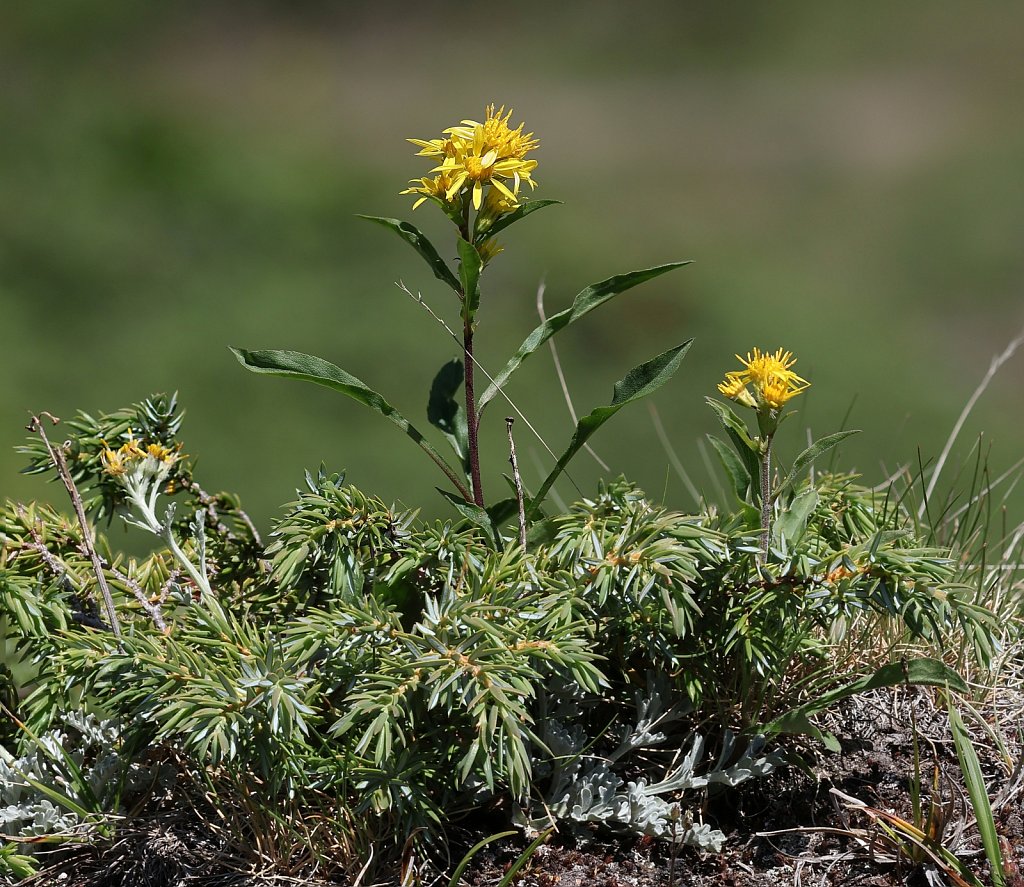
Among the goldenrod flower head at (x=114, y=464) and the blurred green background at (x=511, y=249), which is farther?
the blurred green background at (x=511, y=249)

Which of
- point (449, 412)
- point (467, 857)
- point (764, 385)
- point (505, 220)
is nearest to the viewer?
point (467, 857)

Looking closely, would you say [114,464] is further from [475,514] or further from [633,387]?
[633,387]

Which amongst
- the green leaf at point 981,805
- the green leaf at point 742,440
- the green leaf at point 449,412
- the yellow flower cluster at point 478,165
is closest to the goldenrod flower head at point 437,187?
the yellow flower cluster at point 478,165

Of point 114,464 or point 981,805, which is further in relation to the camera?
point 114,464

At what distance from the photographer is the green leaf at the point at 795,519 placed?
1.43 m

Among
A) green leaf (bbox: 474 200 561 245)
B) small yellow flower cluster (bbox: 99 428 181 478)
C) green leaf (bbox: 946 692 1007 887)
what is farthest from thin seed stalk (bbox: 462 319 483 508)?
green leaf (bbox: 946 692 1007 887)

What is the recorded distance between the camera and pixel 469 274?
143 centimetres

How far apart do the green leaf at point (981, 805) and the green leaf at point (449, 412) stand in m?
0.77

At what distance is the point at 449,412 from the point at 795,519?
551 mm

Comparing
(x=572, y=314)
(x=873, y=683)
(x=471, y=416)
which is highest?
(x=572, y=314)

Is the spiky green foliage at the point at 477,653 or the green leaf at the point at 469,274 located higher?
the green leaf at the point at 469,274

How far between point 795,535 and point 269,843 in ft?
2.59

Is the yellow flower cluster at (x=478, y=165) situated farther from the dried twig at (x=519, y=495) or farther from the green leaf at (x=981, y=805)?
the green leaf at (x=981, y=805)

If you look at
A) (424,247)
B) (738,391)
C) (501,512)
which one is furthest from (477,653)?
(424,247)
